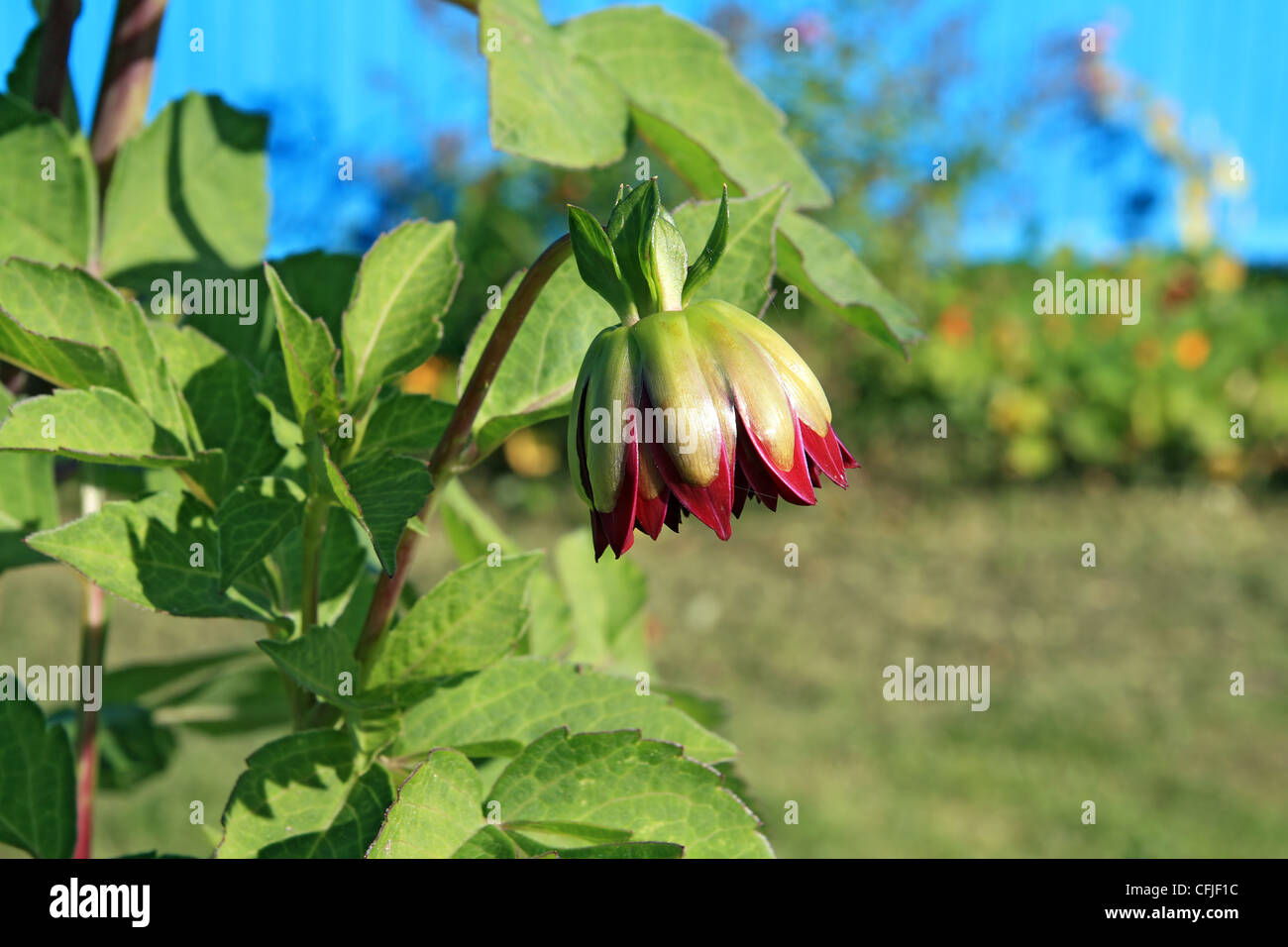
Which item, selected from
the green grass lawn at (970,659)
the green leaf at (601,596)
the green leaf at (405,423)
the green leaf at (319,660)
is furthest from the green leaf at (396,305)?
the green grass lawn at (970,659)

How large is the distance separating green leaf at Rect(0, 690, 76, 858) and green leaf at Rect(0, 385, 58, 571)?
0.09 meters

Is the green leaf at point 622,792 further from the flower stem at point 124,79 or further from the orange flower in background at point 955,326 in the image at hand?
the orange flower in background at point 955,326

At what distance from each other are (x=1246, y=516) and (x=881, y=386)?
1.23 metres

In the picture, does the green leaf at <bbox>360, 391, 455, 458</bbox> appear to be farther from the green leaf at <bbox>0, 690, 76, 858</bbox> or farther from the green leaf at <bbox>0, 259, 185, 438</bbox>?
the green leaf at <bbox>0, 690, 76, 858</bbox>

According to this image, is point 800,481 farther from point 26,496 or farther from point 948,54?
point 948,54

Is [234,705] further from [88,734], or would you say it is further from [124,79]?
[124,79]

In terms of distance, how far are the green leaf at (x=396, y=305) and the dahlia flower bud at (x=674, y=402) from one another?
0.14 metres

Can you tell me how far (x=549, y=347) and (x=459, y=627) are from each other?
146mm

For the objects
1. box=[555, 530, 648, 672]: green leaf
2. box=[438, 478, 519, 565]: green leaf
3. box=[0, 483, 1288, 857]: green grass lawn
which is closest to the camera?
box=[438, 478, 519, 565]: green leaf

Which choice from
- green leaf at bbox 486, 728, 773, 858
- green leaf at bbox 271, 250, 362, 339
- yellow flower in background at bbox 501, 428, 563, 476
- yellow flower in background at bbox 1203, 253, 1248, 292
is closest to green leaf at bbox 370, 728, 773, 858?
green leaf at bbox 486, 728, 773, 858

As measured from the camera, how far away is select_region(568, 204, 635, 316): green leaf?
495 mm

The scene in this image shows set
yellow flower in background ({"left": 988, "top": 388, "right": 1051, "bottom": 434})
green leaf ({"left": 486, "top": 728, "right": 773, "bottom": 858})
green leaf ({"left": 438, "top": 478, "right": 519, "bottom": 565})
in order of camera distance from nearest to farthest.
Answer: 1. green leaf ({"left": 486, "top": 728, "right": 773, "bottom": 858})
2. green leaf ({"left": 438, "top": 478, "right": 519, "bottom": 565})
3. yellow flower in background ({"left": 988, "top": 388, "right": 1051, "bottom": 434})

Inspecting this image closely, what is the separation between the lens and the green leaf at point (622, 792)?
567 millimetres

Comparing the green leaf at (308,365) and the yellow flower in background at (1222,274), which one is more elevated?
the yellow flower in background at (1222,274)
